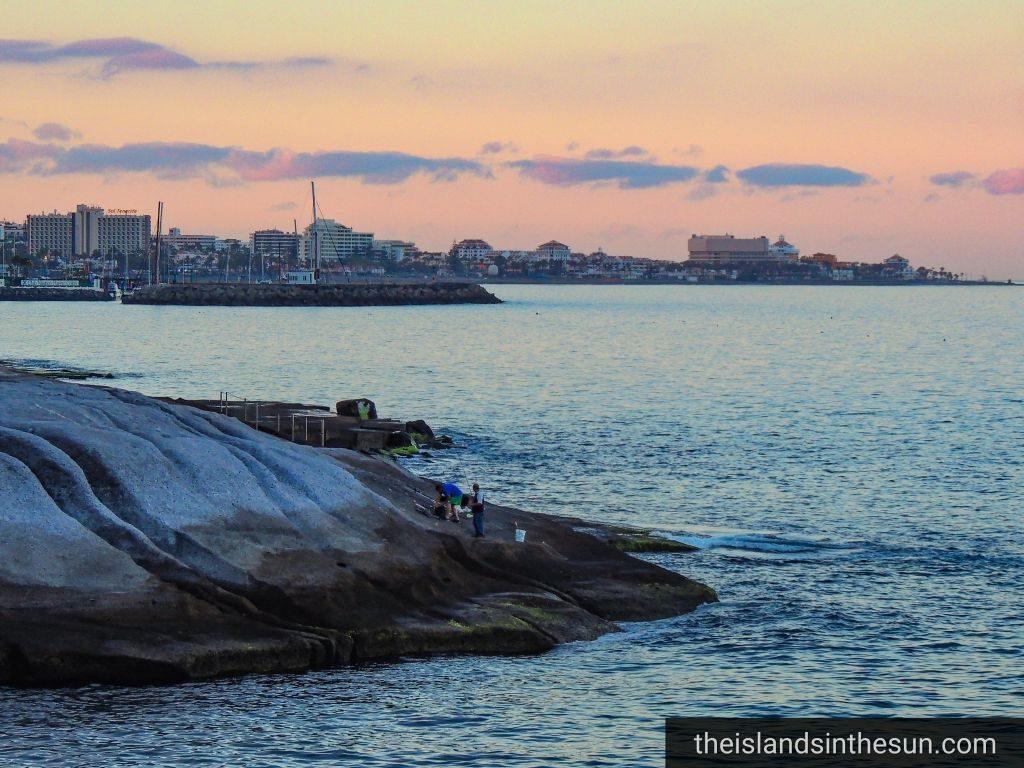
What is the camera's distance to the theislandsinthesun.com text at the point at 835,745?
26.5 m

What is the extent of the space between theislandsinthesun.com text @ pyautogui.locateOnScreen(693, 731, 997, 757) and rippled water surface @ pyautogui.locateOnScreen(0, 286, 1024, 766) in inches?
45.0

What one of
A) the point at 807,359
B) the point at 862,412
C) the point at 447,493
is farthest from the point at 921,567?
the point at 807,359

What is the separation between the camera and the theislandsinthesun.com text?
26516 mm

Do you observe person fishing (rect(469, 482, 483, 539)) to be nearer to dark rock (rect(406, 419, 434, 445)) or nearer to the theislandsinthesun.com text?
the theislandsinthesun.com text

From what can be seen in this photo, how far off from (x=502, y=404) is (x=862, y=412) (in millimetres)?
22864

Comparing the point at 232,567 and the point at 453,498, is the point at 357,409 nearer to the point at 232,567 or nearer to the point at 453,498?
the point at 453,498

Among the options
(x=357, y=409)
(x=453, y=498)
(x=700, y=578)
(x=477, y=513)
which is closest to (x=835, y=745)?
(x=700, y=578)

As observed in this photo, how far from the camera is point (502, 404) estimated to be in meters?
94.8

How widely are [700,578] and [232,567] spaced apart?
1390 centimetres

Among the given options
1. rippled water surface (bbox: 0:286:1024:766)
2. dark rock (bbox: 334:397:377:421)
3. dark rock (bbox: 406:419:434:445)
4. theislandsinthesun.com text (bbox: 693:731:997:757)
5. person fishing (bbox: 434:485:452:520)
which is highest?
person fishing (bbox: 434:485:452:520)

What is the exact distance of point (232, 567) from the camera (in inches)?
1256

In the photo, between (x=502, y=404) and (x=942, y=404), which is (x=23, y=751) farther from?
(x=942, y=404)

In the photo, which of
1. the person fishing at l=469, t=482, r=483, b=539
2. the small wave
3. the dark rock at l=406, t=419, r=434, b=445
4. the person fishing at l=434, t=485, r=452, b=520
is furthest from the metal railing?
the person fishing at l=469, t=482, r=483, b=539

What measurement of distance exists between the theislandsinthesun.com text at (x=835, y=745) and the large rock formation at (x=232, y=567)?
6509 mm
